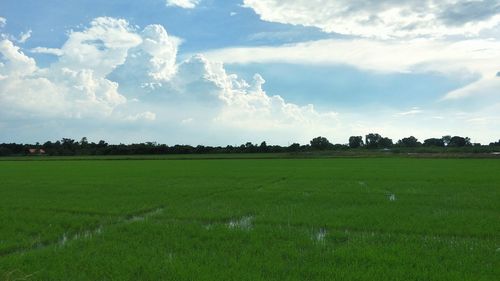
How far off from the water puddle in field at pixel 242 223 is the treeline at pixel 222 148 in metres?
70.6

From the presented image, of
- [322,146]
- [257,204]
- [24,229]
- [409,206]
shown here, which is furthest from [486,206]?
[322,146]

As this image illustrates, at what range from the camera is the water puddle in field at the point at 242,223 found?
9.55m

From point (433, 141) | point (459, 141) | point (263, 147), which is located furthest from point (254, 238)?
point (433, 141)

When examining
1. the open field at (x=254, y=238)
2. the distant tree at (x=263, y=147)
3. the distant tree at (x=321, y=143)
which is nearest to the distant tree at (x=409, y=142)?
the distant tree at (x=321, y=143)

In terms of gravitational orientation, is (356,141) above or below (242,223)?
above

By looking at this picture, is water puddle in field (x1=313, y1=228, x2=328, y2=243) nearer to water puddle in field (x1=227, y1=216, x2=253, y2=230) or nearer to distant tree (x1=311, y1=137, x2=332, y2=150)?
water puddle in field (x1=227, y1=216, x2=253, y2=230)

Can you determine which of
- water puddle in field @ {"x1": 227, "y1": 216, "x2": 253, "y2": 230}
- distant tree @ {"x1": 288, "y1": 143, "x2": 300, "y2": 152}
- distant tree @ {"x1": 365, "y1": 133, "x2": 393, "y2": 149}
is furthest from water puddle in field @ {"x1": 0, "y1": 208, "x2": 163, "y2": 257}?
distant tree @ {"x1": 365, "y1": 133, "x2": 393, "y2": 149}

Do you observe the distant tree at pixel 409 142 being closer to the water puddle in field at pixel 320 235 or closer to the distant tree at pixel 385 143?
the distant tree at pixel 385 143

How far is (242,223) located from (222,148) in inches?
3571

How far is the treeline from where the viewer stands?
305ft

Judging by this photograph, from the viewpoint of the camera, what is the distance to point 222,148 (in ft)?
330

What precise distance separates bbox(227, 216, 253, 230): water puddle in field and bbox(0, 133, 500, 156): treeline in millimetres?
70589

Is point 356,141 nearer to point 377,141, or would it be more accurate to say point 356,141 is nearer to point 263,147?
point 377,141

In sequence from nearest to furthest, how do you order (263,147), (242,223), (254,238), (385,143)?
1. (254,238)
2. (242,223)
3. (263,147)
4. (385,143)
